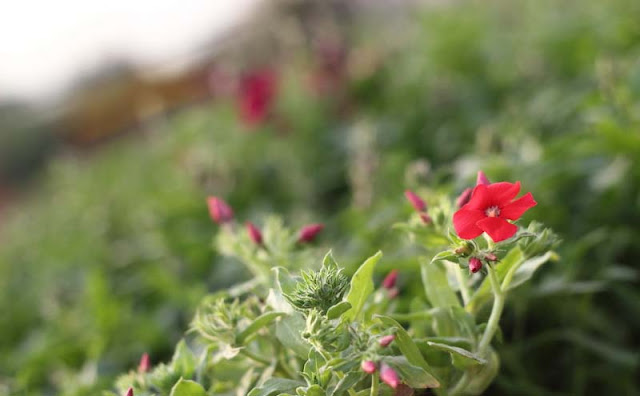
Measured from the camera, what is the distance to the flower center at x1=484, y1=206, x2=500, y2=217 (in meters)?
0.61

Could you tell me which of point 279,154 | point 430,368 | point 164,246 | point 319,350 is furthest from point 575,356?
point 279,154

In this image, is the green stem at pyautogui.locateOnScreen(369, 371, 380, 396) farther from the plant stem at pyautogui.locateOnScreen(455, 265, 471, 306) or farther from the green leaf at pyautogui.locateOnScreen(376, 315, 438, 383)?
the plant stem at pyautogui.locateOnScreen(455, 265, 471, 306)

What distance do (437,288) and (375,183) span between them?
2.98ft

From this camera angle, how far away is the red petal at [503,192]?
62cm

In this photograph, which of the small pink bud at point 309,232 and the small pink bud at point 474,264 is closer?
the small pink bud at point 474,264

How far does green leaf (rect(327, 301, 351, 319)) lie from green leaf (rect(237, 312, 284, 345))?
0.10 metres

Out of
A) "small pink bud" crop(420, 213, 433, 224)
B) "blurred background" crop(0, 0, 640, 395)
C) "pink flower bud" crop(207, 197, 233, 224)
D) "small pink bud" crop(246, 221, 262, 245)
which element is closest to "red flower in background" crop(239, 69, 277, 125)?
"blurred background" crop(0, 0, 640, 395)

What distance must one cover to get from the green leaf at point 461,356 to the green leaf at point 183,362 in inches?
10.7

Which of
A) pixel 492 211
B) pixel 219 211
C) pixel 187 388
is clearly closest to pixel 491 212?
pixel 492 211

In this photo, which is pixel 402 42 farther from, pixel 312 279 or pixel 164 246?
pixel 312 279

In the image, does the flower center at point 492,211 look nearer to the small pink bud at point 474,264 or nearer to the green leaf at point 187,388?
the small pink bud at point 474,264

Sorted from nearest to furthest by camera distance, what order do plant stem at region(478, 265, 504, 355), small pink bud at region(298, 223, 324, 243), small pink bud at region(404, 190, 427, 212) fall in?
plant stem at region(478, 265, 504, 355) < small pink bud at region(404, 190, 427, 212) < small pink bud at region(298, 223, 324, 243)

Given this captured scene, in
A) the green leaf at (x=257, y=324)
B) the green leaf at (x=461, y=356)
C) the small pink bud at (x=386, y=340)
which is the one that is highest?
the green leaf at (x=257, y=324)

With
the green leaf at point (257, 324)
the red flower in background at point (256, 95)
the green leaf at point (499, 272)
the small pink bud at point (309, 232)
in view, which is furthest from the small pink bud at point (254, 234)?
the red flower in background at point (256, 95)
